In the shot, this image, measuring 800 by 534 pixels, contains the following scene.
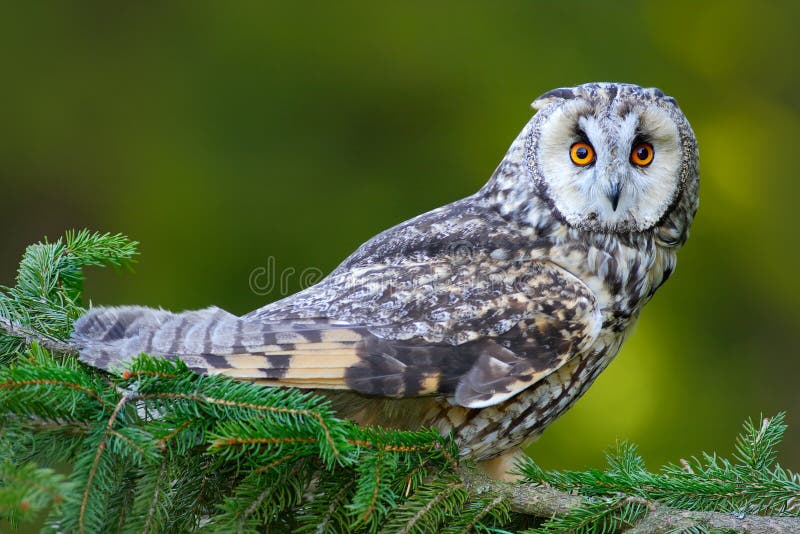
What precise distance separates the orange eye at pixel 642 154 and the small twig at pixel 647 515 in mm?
936

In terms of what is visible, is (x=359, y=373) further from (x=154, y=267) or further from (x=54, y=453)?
(x=154, y=267)

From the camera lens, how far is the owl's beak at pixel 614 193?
2113 mm

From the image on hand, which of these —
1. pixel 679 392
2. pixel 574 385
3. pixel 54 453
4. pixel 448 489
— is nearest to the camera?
pixel 54 453

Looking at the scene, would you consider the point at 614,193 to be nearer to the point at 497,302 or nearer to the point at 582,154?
the point at 582,154

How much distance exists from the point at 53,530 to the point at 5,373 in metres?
0.29

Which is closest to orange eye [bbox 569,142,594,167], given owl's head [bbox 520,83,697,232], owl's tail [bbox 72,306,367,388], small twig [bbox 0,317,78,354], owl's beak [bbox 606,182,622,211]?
owl's head [bbox 520,83,697,232]

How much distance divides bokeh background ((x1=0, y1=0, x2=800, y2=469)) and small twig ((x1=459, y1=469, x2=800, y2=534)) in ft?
6.83

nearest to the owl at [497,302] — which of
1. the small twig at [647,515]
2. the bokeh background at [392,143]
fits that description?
the small twig at [647,515]

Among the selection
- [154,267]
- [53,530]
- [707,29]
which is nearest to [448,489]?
[53,530]

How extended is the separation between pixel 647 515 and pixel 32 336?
4.52 feet

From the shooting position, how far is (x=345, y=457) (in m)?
1.51

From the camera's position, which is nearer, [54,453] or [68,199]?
[54,453]

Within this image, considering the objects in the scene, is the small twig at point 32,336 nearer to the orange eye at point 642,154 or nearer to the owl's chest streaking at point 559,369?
the owl's chest streaking at point 559,369

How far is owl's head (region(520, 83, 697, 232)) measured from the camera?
7.06 feet
